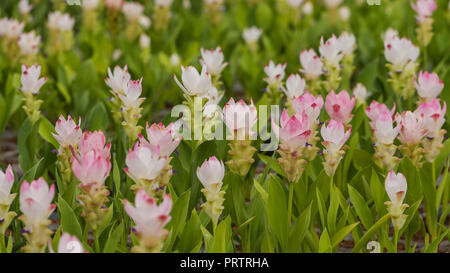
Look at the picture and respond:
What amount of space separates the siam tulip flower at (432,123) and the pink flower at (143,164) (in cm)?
116

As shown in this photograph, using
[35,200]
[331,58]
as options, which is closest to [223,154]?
[331,58]

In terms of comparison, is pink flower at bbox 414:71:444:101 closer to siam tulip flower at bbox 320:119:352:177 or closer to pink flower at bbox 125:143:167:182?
siam tulip flower at bbox 320:119:352:177

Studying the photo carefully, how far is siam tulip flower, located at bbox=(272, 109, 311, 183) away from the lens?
2432 mm

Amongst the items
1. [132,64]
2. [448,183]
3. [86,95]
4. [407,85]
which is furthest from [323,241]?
[132,64]

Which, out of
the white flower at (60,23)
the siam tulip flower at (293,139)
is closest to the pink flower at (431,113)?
the siam tulip flower at (293,139)

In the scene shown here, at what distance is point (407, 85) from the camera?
404cm

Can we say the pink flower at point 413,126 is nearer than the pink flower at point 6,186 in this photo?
No

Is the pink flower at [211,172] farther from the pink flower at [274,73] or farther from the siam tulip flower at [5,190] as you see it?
the pink flower at [274,73]

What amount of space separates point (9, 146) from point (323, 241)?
9.57 feet

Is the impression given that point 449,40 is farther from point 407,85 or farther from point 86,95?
point 86,95

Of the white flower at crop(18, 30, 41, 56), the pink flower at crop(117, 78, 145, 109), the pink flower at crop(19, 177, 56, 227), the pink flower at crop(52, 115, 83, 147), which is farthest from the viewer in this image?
the white flower at crop(18, 30, 41, 56)

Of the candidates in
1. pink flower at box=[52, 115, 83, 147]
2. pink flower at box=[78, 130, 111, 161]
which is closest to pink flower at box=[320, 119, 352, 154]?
pink flower at box=[78, 130, 111, 161]

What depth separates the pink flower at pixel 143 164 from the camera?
2.25 metres

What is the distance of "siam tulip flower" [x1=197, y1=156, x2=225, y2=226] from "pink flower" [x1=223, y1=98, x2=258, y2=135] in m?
0.23
